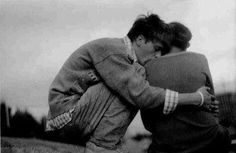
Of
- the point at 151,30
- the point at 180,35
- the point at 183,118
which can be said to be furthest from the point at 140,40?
the point at 183,118

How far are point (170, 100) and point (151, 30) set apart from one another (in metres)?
0.29

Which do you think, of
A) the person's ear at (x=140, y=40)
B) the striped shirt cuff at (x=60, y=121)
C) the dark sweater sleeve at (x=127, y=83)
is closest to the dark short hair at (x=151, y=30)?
the person's ear at (x=140, y=40)

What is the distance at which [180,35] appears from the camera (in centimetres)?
133

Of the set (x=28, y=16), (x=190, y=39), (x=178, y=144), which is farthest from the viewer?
(x=28, y=16)

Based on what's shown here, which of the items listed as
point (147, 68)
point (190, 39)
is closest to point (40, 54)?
point (147, 68)

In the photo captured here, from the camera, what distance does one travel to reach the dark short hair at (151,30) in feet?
4.04

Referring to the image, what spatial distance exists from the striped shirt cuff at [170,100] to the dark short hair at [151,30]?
23 centimetres

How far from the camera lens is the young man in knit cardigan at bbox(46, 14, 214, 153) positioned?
1.08 meters

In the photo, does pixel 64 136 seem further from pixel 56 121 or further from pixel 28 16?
pixel 28 16

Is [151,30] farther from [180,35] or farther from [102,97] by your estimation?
[102,97]

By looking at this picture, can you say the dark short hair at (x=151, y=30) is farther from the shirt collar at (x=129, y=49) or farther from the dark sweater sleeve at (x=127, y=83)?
the dark sweater sleeve at (x=127, y=83)

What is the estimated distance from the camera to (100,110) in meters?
1.11

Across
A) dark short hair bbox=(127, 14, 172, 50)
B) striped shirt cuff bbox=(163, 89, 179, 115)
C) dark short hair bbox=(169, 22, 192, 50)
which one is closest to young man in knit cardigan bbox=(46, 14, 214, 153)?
striped shirt cuff bbox=(163, 89, 179, 115)

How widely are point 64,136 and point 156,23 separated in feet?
1.76
